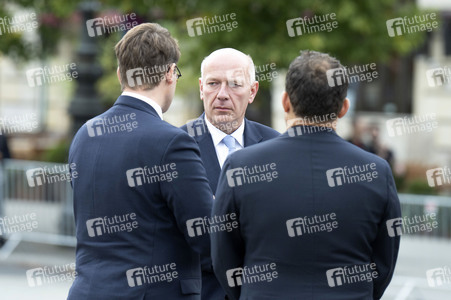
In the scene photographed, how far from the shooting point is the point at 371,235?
10.9 ft

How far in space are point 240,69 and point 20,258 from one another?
848 cm

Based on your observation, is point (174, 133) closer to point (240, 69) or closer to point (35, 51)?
point (240, 69)

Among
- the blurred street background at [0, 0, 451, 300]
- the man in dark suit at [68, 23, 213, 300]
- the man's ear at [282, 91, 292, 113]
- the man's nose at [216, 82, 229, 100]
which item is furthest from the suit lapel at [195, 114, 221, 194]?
the blurred street background at [0, 0, 451, 300]

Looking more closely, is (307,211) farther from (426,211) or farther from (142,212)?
(426,211)

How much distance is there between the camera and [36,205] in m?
13.2

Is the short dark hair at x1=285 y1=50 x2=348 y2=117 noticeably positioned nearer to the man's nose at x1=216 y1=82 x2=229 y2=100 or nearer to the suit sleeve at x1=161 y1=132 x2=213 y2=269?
the suit sleeve at x1=161 y1=132 x2=213 y2=269

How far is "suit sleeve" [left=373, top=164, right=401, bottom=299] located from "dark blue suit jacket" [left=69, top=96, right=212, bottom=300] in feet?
2.33

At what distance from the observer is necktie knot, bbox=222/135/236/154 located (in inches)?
172

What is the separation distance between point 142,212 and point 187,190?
0.21m

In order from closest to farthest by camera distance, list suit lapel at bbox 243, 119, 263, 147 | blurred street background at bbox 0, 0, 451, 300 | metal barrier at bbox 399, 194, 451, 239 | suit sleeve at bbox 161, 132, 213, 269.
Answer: suit sleeve at bbox 161, 132, 213, 269
suit lapel at bbox 243, 119, 263, 147
blurred street background at bbox 0, 0, 451, 300
metal barrier at bbox 399, 194, 451, 239

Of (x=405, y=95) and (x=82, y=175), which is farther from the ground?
(x=82, y=175)

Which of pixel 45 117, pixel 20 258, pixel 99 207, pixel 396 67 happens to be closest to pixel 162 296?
pixel 99 207

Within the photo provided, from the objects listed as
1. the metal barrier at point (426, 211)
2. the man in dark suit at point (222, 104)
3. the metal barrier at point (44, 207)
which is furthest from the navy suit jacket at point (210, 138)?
the metal barrier at point (426, 211)

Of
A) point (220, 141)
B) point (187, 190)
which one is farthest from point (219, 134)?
point (187, 190)
